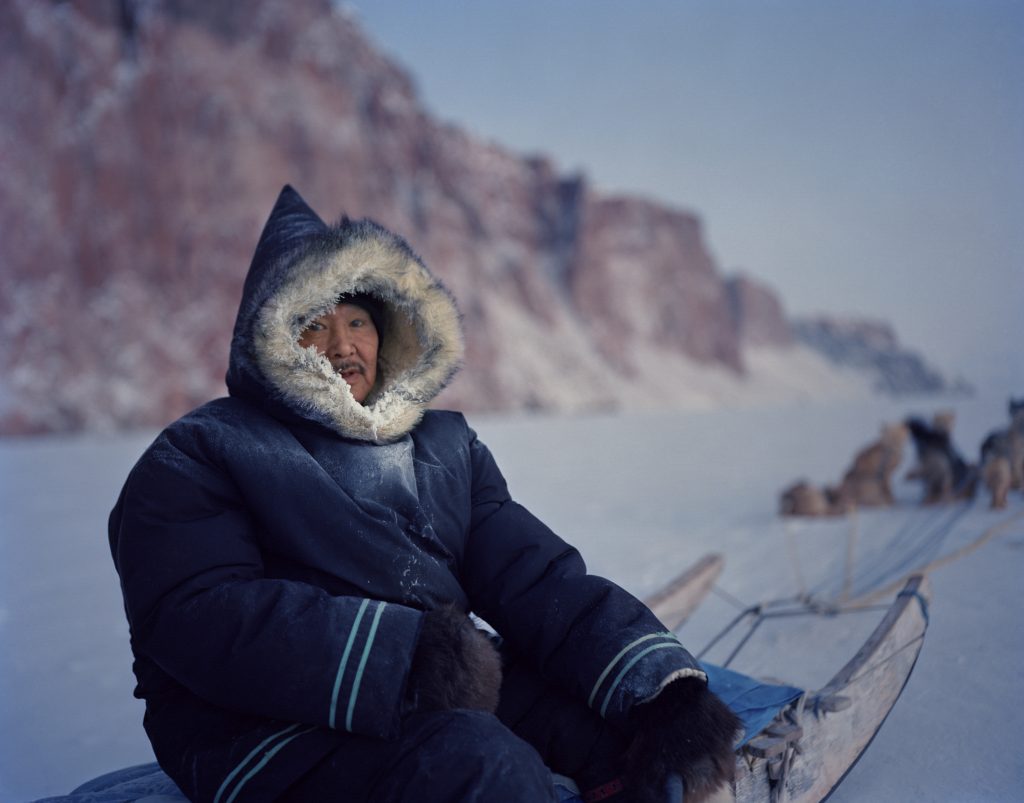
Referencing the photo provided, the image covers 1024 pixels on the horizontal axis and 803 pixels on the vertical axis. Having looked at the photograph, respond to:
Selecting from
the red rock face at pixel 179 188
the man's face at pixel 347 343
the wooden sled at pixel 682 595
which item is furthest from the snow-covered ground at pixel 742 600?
the red rock face at pixel 179 188

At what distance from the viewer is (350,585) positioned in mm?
1528

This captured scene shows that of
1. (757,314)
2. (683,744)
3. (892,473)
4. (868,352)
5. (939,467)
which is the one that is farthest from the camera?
(868,352)

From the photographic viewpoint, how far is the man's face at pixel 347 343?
180 cm

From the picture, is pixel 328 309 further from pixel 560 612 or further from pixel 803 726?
pixel 803 726

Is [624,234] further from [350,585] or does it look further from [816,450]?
[350,585]

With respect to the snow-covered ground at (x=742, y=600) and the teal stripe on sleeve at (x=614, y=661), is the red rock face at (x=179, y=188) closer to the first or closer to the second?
the snow-covered ground at (x=742, y=600)

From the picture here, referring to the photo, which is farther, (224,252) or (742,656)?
(224,252)

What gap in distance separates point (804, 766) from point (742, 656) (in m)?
1.29

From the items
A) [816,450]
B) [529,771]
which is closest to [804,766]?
[529,771]

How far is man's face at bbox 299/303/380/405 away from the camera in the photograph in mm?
1801

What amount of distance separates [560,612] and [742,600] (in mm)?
2407

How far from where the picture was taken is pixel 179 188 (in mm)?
27109

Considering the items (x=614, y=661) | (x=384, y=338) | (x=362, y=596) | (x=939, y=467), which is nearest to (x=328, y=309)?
(x=384, y=338)

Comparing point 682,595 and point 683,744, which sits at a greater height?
point 683,744
